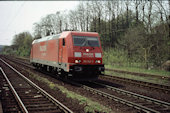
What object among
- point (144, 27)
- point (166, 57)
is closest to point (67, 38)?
point (166, 57)

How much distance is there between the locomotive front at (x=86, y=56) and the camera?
1185 cm

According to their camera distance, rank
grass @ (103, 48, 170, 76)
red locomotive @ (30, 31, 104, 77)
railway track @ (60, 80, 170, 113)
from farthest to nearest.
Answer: grass @ (103, 48, 170, 76), red locomotive @ (30, 31, 104, 77), railway track @ (60, 80, 170, 113)

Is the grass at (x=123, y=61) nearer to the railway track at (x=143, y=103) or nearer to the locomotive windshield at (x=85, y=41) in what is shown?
the locomotive windshield at (x=85, y=41)

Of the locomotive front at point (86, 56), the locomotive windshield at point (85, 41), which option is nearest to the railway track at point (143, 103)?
the locomotive front at point (86, 56)

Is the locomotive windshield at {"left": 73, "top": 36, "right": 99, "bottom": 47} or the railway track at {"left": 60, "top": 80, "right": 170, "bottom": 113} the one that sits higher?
the locomotive windshield at {"left": 73, "top": 36, "right": 99, "bottom": 47}

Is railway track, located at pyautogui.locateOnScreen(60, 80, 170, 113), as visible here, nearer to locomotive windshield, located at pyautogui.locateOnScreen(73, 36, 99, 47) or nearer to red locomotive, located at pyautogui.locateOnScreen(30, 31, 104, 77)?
red locomotive, located at pyautogui.locateOnScreen(30, 31, 104, 77)

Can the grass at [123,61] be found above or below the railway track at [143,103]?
above

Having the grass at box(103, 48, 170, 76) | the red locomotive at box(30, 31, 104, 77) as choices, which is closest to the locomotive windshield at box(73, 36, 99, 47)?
the red locomotive at box(30, 31, 104, 77)

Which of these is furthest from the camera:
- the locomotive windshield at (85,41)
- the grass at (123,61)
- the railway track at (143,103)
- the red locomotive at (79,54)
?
the grass at (123,61)

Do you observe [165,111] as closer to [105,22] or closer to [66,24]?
[105,22]

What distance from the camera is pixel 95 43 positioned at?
12977 millimetres

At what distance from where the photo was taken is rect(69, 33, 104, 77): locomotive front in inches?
467

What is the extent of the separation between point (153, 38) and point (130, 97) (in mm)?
13527

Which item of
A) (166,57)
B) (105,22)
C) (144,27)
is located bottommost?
(166,57)
